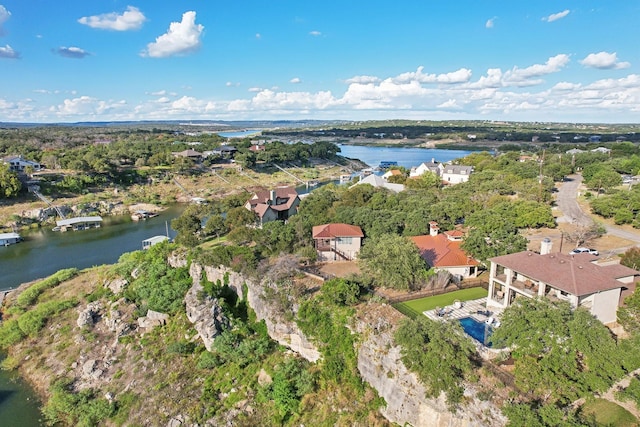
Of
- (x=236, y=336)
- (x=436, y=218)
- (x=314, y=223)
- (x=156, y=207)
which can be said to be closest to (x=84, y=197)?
(x=156, y=207)

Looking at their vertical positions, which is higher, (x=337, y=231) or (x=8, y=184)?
(x=337, y=231)

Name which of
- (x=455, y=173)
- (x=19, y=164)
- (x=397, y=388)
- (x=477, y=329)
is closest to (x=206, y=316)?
(x=397, y=388)

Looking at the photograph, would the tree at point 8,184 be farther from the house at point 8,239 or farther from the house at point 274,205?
the house at point 274,205

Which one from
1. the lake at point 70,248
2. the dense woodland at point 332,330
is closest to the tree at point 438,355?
the dense woodland at point 332,330

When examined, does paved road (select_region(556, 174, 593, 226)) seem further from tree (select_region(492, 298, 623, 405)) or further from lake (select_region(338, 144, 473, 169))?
lake (select_region(338, 144, 473, 169))

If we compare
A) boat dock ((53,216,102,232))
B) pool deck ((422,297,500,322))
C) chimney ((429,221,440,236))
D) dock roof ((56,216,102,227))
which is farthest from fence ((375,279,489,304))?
dock roof ((56,216,102,227))

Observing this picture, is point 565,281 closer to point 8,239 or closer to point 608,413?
point 608,413

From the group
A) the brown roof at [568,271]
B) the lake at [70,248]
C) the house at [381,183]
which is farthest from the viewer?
the house at [381,183]
